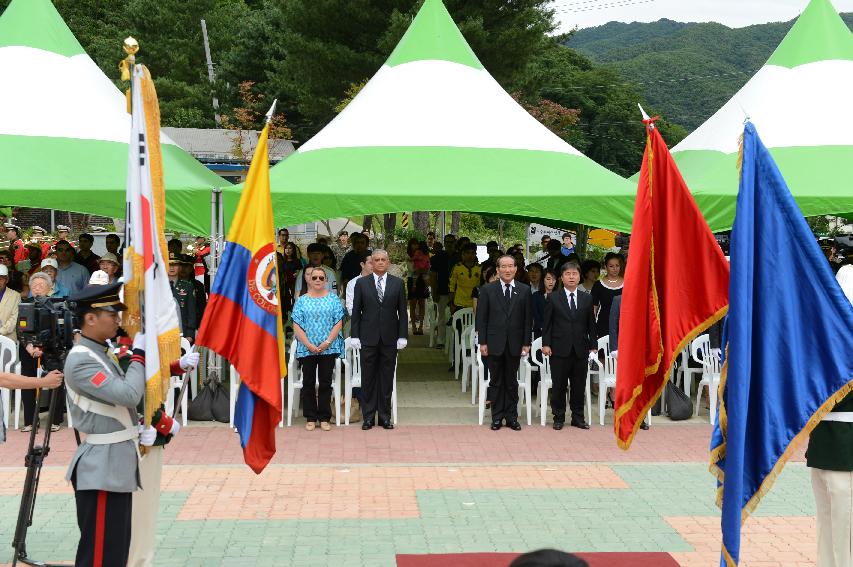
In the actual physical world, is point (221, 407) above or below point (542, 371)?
below

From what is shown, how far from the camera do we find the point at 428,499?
7727 mm

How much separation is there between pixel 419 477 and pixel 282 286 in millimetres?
5676

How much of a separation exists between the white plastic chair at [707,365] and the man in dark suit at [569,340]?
1.30 metres

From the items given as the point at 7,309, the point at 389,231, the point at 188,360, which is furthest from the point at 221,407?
the point at 389,231

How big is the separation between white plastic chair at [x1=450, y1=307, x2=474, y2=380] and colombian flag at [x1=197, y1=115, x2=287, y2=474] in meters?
6.70

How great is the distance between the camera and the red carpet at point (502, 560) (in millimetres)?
6176

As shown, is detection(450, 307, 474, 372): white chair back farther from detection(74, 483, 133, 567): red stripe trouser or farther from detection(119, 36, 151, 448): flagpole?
detection(74, 483, 133, 567): red stripe trouser

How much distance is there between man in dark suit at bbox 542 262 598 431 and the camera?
10453mm

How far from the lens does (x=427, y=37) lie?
1290 centimetres

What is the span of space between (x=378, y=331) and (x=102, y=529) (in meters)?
5.83

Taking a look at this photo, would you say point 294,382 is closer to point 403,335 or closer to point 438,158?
point 403,335

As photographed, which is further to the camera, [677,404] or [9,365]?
[677,404]

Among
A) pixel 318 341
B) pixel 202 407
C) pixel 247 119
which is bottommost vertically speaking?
pixel 202 407

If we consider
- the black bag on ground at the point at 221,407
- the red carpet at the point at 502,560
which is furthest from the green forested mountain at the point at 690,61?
the red carpet at the point at 502,560
